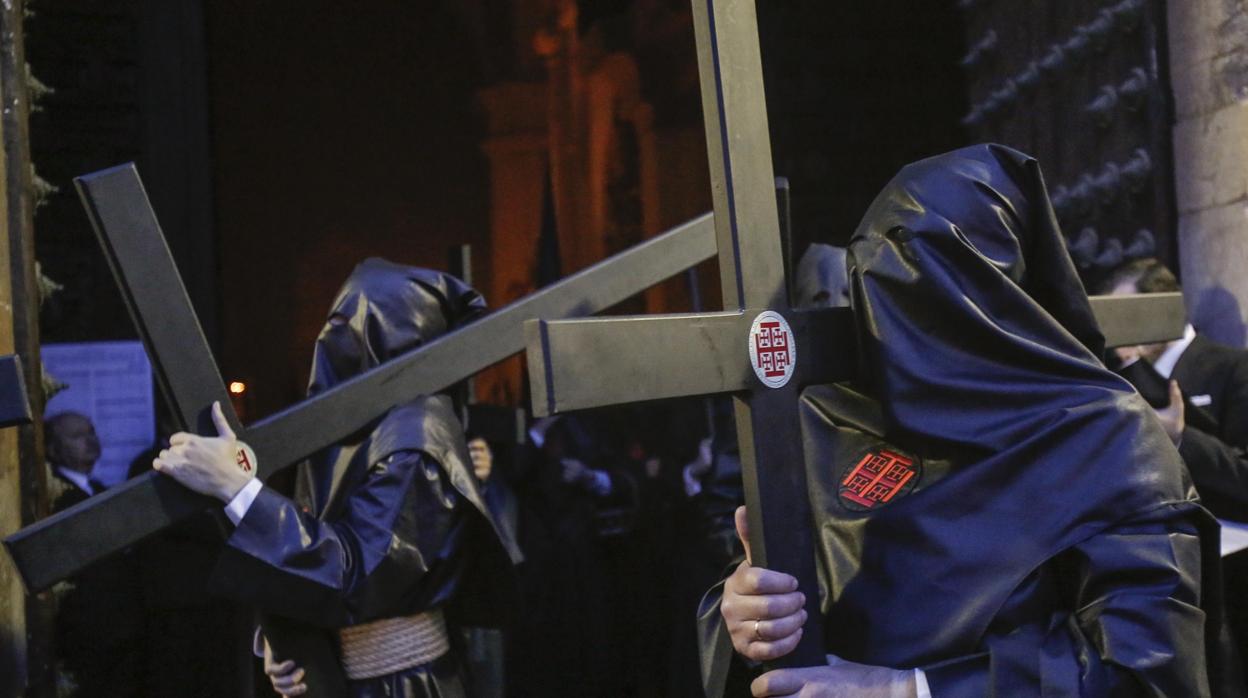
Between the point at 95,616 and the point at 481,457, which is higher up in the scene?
the point at 481,457

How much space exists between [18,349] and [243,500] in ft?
2.65

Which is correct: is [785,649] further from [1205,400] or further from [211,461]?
[1205,400]

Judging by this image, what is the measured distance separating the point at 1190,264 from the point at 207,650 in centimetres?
493

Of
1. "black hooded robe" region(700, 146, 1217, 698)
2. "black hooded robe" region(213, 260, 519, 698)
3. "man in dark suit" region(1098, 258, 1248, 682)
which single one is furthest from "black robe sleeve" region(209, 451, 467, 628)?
"man in dark suit" region(1098, 258, 1248, 682)

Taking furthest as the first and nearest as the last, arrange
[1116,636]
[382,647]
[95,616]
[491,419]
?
[95,616], [491,419], [382,647], [1116,636]

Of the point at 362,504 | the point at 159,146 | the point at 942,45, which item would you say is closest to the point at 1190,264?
the point at 362,504

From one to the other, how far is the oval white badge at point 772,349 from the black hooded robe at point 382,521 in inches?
61.4

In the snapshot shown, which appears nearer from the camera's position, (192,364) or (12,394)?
(12,394)

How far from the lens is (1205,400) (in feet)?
12.3

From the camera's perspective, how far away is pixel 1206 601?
1831 millimetres

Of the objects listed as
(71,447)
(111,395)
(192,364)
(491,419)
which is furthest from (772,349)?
(111,395)

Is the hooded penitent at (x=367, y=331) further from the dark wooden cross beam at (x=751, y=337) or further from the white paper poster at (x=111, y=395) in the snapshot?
the white paper poster at (x=111, y=395)

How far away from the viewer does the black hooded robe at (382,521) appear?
296 centimetres

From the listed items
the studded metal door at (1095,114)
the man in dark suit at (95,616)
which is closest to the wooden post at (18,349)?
the man in dark suit at (95,616)
